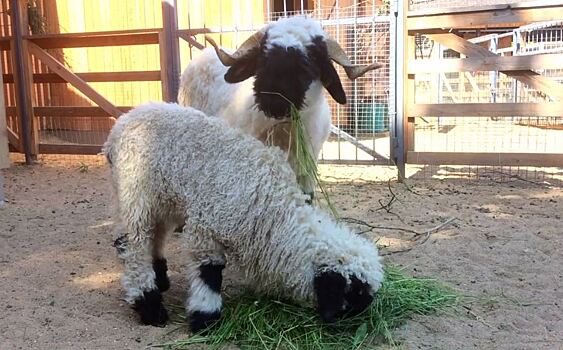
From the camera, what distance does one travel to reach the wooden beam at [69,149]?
8977mm

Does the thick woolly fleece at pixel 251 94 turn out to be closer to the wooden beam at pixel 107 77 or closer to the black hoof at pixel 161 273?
the black hoof at pixel 161 273

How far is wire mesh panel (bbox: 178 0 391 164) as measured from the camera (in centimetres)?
867

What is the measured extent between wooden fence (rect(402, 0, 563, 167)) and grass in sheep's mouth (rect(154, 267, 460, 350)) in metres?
4.22

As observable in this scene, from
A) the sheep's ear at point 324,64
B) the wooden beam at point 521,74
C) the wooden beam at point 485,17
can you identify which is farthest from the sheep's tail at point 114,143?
the wooden beam at point 521,74

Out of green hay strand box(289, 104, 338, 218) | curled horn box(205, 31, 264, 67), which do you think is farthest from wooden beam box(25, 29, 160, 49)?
green hay strand box(289, 104, 338, 218)

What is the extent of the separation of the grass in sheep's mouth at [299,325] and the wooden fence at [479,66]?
422cm

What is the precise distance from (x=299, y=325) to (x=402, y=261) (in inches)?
58.8

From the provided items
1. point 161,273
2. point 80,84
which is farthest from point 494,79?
point 161,273

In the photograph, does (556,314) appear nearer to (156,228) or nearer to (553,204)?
(156,228)

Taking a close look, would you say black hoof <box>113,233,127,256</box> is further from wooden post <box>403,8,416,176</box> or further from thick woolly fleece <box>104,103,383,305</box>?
wooden post <box>403,8,416,176</box>

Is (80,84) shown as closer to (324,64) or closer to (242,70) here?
(242,70)

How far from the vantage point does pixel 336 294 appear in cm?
294

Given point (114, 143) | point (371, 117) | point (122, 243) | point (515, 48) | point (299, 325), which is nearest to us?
point (299, 325)

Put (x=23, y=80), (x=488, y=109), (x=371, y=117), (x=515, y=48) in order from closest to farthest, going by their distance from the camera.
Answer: (x=488, y=109), (x=23, y=80), (x=371, y=117), (x=515, y=48)
